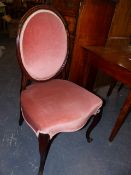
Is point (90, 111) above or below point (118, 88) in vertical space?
above

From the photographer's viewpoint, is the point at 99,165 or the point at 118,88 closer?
the point at 99,165

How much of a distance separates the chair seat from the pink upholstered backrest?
0.41 ft

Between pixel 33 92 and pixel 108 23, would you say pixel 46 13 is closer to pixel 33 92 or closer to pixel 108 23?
pixel 33 92

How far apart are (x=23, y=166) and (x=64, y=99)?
0.57 m

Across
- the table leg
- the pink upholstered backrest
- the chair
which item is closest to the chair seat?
the chair

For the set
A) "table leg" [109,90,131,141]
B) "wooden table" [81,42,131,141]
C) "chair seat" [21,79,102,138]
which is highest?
"wooden table" [81,42,131,141]

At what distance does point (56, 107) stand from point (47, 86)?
10.2 inches

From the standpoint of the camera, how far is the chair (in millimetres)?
1053

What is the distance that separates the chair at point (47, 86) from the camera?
1.05 m

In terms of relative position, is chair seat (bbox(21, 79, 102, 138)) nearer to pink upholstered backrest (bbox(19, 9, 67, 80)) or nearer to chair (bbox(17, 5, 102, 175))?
chair (bbox(17, 5, 102, 175))

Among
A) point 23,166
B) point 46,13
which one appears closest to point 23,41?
point 46,13

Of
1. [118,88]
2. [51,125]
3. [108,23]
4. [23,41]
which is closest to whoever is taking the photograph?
[51,125]

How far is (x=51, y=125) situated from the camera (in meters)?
1.00

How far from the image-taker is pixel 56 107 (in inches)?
43.8
